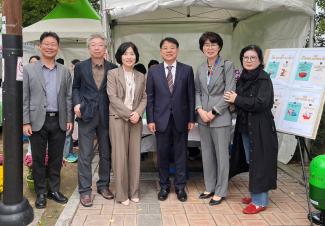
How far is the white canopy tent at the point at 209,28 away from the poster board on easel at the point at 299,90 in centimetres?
169

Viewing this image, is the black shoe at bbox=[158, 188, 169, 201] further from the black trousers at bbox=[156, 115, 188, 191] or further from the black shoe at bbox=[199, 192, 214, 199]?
the black shoe at bbox=[199, 192, 214, 199]

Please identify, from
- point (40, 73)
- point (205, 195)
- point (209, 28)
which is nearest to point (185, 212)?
point (205, 195)

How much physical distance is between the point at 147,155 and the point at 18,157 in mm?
3409

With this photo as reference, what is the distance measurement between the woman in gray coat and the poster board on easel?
59 cm

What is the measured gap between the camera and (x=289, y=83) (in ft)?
14.0

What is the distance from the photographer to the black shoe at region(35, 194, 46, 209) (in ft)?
14.2

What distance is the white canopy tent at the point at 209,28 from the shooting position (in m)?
6.29

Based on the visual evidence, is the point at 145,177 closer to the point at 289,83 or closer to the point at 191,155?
the point at 191,155

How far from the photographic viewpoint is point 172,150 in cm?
468

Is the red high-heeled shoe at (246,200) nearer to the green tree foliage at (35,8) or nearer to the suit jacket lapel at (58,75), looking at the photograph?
the suit jacket lapel at (58,75)

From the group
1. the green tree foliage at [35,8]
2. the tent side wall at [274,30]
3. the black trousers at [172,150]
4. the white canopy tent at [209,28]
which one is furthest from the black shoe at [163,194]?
the green tree foliage at [35,8]

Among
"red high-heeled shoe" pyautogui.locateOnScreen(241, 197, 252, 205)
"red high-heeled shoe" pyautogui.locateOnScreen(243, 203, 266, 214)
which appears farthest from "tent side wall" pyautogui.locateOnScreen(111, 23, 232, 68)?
"red high-heeled shoe" pyautogui.locateOnScreen(243, 203, 266, 214)

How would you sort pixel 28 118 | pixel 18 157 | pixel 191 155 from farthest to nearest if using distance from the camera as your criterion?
pixel 191 155 → pixel 28 118 → pixel 18 157

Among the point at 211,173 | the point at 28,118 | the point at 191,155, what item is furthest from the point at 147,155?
the point at 28,118
